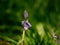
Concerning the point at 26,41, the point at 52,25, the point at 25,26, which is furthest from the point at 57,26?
the point at 25,26

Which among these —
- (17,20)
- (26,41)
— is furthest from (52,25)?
(26,41)

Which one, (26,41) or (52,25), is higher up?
(52,25)

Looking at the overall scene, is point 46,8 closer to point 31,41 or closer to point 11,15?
point 11,15

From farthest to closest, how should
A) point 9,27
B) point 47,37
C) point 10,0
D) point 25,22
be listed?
point 9,27, point 10,0, point 47,37, point 25,22

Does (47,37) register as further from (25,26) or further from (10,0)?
(10,0)

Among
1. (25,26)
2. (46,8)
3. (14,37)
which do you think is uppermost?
(46,8)

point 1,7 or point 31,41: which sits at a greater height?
point 1,7

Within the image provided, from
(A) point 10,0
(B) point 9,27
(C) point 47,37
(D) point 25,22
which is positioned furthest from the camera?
(B) point 9,27

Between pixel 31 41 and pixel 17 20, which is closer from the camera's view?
pixel 31 41

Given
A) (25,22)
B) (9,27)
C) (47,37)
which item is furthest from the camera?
(9,27)
